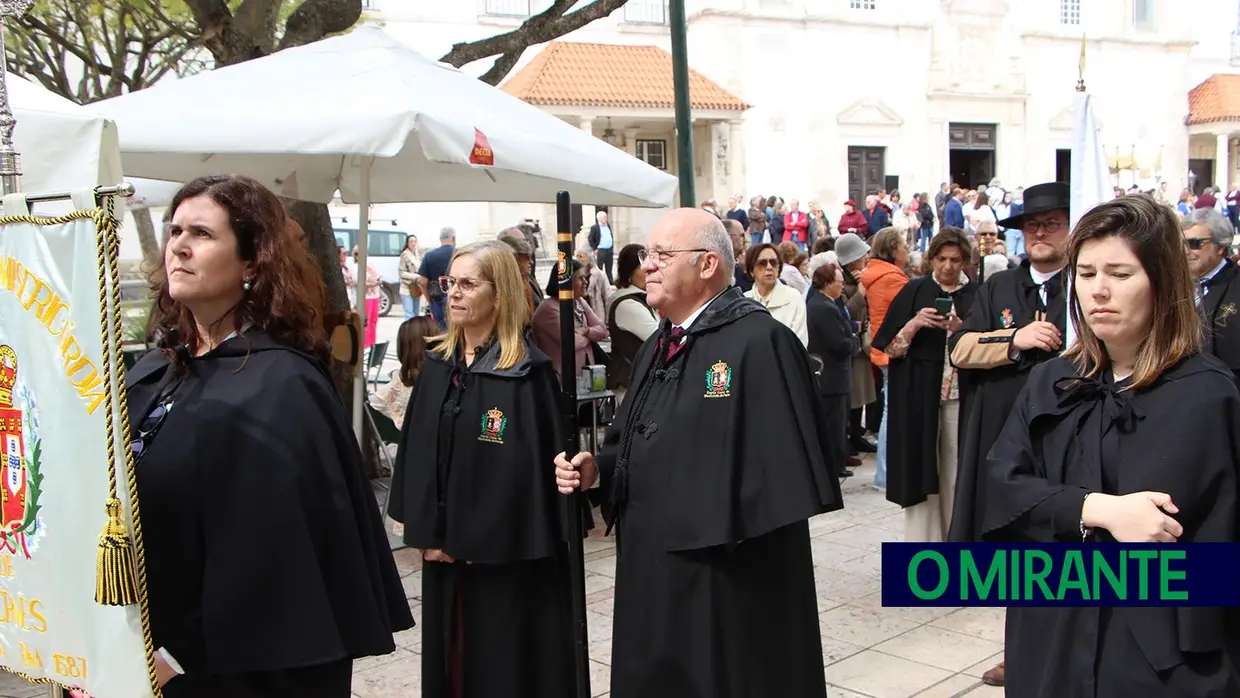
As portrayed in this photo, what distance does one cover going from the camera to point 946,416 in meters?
6.09

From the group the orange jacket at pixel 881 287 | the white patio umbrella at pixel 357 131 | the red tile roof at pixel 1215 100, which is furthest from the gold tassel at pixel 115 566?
the red tile roof at pixel 1215 100

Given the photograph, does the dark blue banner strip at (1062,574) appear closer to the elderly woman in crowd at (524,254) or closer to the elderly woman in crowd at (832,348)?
the elderly woman in crowd at (524,254)

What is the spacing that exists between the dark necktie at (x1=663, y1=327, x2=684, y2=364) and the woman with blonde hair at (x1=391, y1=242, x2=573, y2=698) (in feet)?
2.36

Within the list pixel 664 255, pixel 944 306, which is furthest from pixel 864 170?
pixel 664 255

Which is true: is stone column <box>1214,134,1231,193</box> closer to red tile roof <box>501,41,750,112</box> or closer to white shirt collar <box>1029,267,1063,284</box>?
red tile roof <box>501,41,750,112</box>

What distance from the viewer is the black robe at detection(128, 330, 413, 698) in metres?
2.49

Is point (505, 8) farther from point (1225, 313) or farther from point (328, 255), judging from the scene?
point (1225, 313)

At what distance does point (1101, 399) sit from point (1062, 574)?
444 millimetres

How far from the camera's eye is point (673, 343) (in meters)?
3.71

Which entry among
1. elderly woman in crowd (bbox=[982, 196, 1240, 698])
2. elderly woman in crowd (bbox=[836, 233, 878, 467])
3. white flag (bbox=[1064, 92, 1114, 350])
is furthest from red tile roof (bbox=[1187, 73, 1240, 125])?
elderly woman in crowd (bbox=[982, 196, 1240, 698])

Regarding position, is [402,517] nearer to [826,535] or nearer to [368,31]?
[368,31]

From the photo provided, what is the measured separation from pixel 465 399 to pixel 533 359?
0.31 metres

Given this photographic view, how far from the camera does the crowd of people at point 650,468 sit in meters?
2.53

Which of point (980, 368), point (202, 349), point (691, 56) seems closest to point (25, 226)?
point (202, 349)
